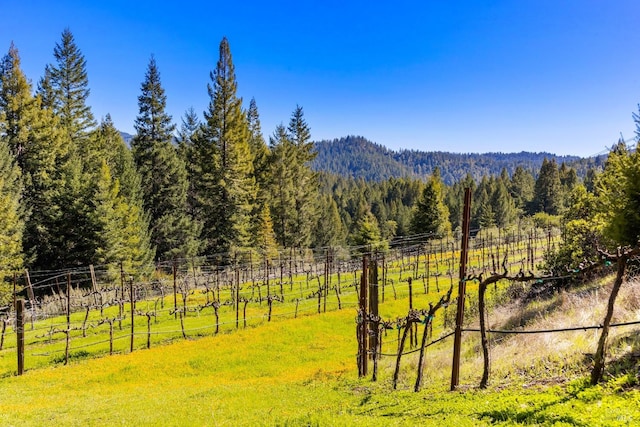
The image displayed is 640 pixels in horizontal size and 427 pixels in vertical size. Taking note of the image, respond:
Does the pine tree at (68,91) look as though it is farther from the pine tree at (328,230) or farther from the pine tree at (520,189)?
the pine tree at (520,189)

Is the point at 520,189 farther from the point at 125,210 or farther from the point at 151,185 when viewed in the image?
the point at 125,210

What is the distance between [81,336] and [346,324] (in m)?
15.5

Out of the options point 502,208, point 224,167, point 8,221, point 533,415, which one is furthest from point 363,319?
point 502,208

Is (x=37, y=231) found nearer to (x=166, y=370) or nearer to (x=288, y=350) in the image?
(x=166, y=370)

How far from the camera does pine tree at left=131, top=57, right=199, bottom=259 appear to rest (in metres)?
41.9

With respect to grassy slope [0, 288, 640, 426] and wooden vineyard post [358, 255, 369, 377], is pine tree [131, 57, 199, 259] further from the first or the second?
wooden vineyard post [358, 255, 369, 377]

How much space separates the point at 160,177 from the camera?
4359cm

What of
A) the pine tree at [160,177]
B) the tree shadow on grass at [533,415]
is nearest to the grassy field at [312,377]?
the tree shadow on grass at [533,415]

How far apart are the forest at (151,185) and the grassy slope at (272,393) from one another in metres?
9.44

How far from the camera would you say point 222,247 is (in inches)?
1705

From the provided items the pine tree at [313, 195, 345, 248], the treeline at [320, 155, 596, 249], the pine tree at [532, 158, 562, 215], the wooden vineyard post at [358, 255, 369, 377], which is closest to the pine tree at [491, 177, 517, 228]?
the treeline at [320, 155, 596, 249]

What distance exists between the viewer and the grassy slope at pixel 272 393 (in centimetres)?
568

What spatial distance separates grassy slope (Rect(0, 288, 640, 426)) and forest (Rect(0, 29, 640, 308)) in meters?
9.44

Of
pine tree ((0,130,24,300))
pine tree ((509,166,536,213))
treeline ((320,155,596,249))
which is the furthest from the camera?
pine tree ((509,166,536,213))
